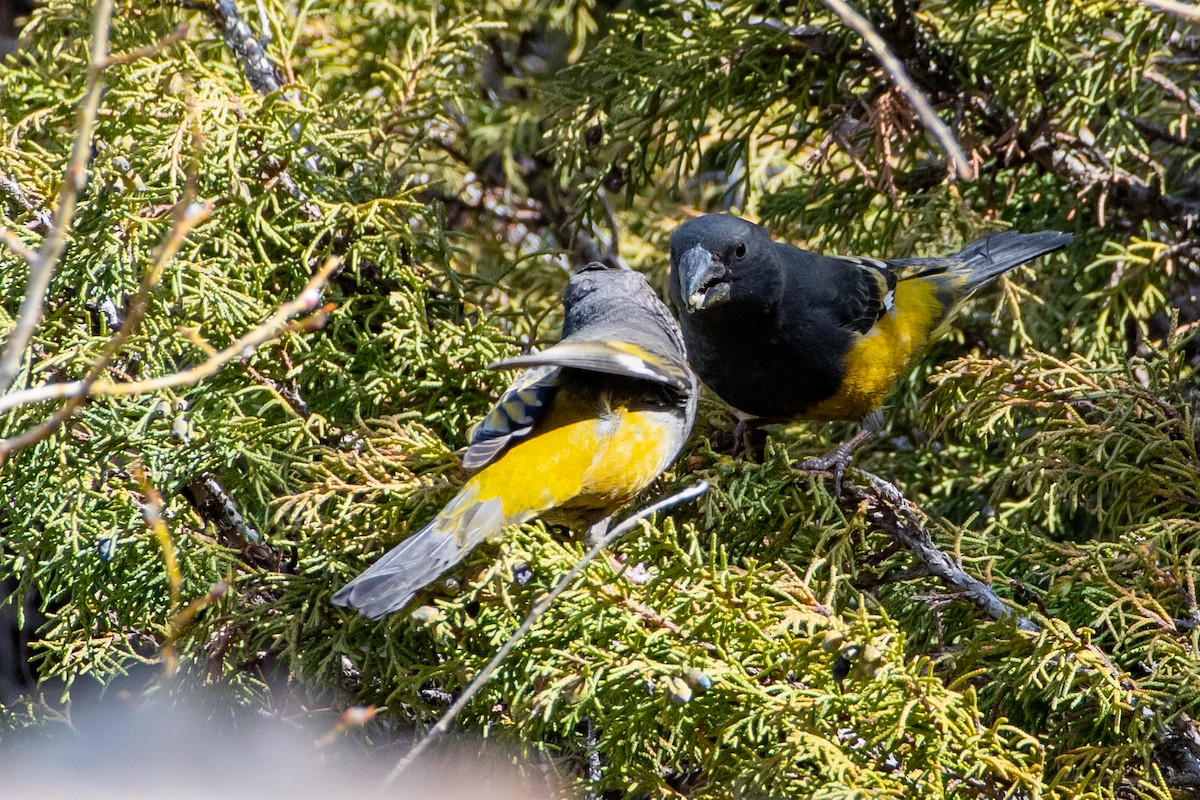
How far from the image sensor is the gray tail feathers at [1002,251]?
380 centimetres

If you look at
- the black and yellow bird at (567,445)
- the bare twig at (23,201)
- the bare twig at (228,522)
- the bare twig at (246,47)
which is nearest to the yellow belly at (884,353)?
the black and yellow bird at (567,445)

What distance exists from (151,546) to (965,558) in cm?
211

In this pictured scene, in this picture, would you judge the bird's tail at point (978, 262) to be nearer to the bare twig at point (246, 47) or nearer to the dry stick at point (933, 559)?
the dry stick at point (933, 559)

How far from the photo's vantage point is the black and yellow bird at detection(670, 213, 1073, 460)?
11.5 ft

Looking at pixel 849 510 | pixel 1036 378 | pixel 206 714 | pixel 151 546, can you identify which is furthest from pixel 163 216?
pixel 1036 378

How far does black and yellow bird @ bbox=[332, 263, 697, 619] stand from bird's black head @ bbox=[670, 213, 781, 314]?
22 centimetres

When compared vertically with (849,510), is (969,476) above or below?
below

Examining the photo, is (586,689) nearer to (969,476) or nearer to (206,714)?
(206,714)

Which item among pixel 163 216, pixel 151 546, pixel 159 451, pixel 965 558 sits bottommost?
pixel 965 558

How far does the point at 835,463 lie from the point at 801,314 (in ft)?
2.49

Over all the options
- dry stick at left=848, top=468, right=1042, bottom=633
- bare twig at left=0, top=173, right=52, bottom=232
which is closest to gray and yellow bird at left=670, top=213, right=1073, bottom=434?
dry stick at left=848, top=468, right=1042, bottom=633

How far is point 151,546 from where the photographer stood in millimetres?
2855

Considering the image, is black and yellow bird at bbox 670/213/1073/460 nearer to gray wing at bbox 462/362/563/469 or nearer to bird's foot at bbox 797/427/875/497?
bird's foot at bbox 797/427/875/497

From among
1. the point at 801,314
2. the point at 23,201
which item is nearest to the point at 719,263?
the point at 801,314
